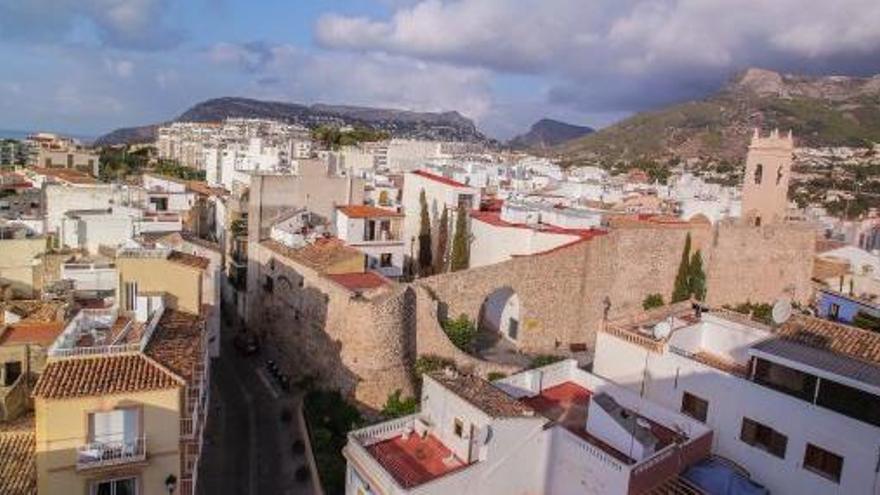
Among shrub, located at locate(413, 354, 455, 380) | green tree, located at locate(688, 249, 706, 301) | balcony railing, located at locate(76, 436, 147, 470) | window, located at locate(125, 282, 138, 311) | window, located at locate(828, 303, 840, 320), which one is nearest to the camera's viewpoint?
balcony railing, located at locate(76, 436, 147, 470)

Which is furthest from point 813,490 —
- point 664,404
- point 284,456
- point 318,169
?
point 318,169

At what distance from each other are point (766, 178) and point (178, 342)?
1394 inches

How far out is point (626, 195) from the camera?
50.3 metres

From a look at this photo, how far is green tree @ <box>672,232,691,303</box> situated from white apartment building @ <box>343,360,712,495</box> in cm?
1841

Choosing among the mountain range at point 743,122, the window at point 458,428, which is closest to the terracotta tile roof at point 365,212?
the window at point 458,428

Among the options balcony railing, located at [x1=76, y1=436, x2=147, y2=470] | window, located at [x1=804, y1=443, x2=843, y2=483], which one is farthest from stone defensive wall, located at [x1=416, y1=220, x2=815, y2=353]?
window, located at [x1=804, y1=443, x2=843, y2=483]

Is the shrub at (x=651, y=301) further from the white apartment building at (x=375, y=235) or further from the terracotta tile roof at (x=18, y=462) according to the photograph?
the terracotta tile roof at (x=18, y=462)

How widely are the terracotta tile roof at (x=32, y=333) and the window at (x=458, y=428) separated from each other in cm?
1232

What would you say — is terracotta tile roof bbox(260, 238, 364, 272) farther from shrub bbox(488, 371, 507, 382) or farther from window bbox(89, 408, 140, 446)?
window bbox(89, 408, 140, 446)

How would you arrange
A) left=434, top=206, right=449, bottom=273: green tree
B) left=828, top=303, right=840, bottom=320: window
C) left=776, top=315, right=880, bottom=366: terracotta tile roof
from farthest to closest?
left=434, top=206, right=449, bottom=273: green tree
left=828, top=303, right=840, bottom=320: window
left=776, top=315, right=880, bottom=366: terracotta tile roof

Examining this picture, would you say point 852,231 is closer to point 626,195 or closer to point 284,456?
point 626,195

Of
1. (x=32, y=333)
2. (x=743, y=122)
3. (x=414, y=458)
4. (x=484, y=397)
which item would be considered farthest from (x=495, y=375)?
(x=743, y=122)

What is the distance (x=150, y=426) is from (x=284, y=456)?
861 centimetres

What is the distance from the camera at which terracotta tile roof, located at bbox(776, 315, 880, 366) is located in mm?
16672
